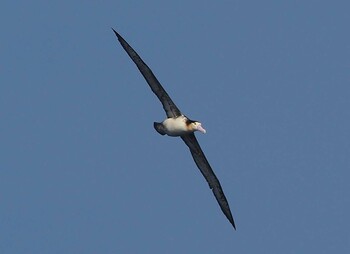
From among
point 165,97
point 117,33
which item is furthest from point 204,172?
point 117,33

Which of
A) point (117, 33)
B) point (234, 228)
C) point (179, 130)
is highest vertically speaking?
point (117, 33)

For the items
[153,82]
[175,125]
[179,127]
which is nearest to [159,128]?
[175,125]

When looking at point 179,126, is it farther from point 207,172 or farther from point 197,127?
point 207,172

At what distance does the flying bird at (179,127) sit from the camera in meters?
40.2

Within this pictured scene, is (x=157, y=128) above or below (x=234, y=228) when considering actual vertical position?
above

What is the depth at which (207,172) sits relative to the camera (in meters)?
44.3

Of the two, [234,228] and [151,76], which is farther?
[234,228]

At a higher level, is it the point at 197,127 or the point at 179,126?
the point at 179,126

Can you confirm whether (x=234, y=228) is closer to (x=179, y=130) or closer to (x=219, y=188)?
(x=219, y=188)

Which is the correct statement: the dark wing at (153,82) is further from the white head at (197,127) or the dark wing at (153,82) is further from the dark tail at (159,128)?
the white head at (197,127)

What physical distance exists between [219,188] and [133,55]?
7908 mm

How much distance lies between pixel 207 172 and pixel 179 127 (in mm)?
3593

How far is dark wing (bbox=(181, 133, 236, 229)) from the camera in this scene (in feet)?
143

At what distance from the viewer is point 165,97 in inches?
1615
